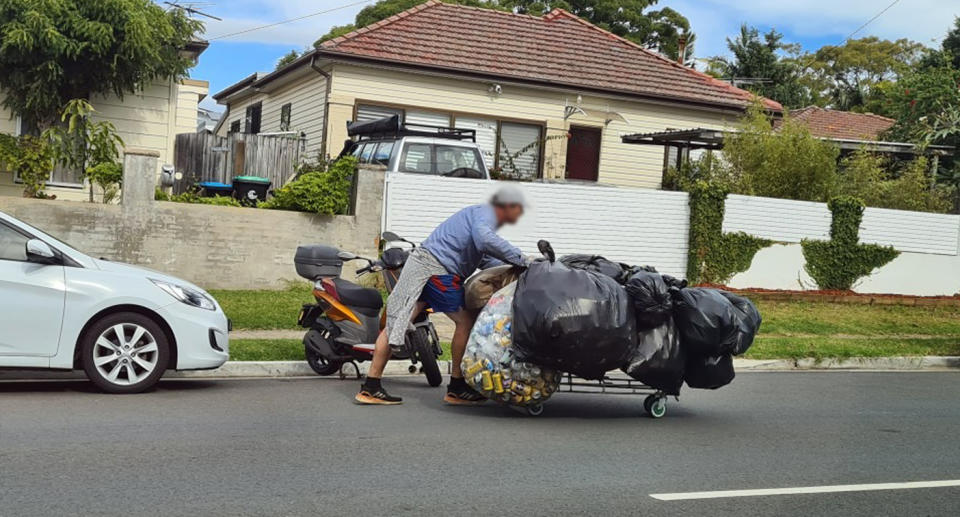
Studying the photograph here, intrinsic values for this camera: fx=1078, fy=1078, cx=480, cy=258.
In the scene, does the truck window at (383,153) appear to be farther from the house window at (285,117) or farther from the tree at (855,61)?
the tree at (855,61)

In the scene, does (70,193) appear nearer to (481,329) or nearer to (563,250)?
(563,250)

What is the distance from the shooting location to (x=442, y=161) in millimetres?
17500

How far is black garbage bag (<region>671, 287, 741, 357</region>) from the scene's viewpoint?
8.44 m

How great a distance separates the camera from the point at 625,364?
8352 mm

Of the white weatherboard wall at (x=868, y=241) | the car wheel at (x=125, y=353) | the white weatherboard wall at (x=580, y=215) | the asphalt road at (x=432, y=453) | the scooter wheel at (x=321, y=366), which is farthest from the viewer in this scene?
the white weatherboard wall at (x=868, y=241)

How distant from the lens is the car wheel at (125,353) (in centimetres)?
873

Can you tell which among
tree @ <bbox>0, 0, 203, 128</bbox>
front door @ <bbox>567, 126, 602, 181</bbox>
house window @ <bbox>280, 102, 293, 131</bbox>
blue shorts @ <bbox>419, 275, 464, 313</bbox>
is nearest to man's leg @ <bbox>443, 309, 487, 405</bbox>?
blue shorts @ <bbox>419, 275, 464, 313</bbox>

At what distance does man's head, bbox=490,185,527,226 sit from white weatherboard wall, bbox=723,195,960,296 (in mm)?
11208

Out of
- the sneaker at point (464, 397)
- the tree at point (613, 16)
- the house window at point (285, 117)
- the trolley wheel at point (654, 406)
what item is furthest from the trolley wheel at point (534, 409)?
the tree at point (613, 16)

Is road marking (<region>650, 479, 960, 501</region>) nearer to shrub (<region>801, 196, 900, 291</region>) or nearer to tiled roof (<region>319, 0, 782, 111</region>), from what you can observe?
shrub (<region>801, 196, 900, 291</region>)

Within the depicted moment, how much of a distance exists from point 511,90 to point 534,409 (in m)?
17.0

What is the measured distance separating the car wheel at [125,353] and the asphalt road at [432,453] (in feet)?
0.59

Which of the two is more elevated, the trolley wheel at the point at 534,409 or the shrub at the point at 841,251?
the shrub at the point at 841,251

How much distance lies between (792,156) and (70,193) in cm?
1332
